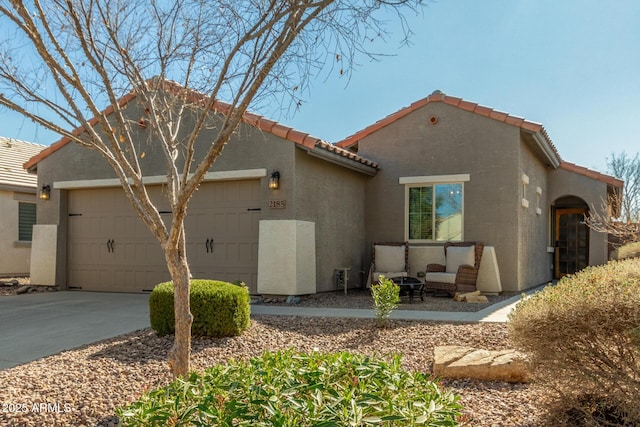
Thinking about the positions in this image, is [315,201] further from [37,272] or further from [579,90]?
[579,90]

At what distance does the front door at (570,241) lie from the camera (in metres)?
15.7

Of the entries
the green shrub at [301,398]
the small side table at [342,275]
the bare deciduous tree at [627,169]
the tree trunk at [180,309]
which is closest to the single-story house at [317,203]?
the small side table at [342,275]

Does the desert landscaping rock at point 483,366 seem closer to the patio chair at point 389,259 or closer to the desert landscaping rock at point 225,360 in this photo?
the desert landscaping rock at point 225,360

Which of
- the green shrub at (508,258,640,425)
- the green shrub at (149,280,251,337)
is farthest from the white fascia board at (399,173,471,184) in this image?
the green shrub at (508,258,640,425)

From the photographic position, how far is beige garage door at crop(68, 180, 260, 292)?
1045 cm

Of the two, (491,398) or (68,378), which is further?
(68,378)

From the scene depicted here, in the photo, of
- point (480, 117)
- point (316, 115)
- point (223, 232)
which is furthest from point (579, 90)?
point (316, 115)

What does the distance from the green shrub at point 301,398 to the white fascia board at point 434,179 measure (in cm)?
959

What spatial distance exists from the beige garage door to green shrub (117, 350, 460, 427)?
7884 mm

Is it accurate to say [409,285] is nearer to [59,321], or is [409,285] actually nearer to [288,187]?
[288,187]

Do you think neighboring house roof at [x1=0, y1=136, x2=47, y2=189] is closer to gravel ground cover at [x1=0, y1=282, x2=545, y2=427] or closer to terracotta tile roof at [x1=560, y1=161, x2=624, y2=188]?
gravel ground cover at [x1=0, y1=282, x2=545, y2=427]

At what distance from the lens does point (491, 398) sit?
4191 millimetres

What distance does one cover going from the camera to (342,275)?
1154 centimetres

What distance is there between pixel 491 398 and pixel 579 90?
537 inches
